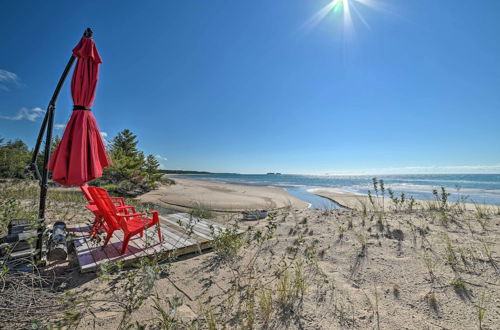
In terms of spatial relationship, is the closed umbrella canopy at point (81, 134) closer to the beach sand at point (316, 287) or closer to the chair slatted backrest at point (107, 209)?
the chair slatted backrest at point (107, 209)

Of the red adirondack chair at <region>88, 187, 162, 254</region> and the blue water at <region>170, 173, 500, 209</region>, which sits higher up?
the red adirondack chair at <region>88, 187, 162, 254</region>

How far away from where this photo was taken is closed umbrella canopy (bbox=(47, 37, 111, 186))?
2.57 m

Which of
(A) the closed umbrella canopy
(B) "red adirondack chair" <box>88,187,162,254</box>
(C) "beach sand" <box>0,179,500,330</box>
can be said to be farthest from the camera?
(B) "red adirondack chair" <box>88,187,162,254</box>

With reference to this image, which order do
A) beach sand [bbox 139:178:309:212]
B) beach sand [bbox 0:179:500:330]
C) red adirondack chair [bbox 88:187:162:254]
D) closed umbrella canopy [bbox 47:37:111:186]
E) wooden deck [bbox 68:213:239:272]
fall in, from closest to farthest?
beach sand [bbox 0:179:500:330], closed umbrella canopy [bbox 47:37:111:186], wooden deck [bbox 68:213:239:272], red adirondack chair [bbox 88:187:162:254], beach sand [bbox 139:178:309:212]

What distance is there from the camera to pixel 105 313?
1.93 meters

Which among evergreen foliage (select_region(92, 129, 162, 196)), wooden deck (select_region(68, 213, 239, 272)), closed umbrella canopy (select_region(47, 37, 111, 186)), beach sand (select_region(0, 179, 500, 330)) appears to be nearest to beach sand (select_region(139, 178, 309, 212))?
evergreen foliage (select_region(92, 129, 162, 196))

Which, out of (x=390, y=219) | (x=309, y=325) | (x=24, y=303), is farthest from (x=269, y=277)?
(x=390, y=219)

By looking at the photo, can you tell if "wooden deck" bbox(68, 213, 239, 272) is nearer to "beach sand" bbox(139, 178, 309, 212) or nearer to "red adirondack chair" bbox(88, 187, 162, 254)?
"red adirondack chair" bbox(88, 187, 162, 254)

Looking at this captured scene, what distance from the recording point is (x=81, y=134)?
8.64 feet

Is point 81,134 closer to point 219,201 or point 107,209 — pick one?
point 107,209

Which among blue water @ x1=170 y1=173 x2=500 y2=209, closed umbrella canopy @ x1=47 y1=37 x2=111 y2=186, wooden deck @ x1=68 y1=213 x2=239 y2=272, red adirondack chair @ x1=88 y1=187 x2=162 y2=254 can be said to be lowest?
blue water @ x1=170 y1=173 x2=500 y2=209

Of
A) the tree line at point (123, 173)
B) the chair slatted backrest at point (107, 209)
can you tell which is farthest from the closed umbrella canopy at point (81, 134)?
the tree line at point (123, 173)

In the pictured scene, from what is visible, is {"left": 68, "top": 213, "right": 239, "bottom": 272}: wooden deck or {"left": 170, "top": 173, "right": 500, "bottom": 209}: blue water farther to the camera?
{"left": 170, "top": 173, "right": 500, "bottom": 209}: blue water

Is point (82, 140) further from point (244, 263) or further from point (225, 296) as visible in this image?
point (244, 263)
